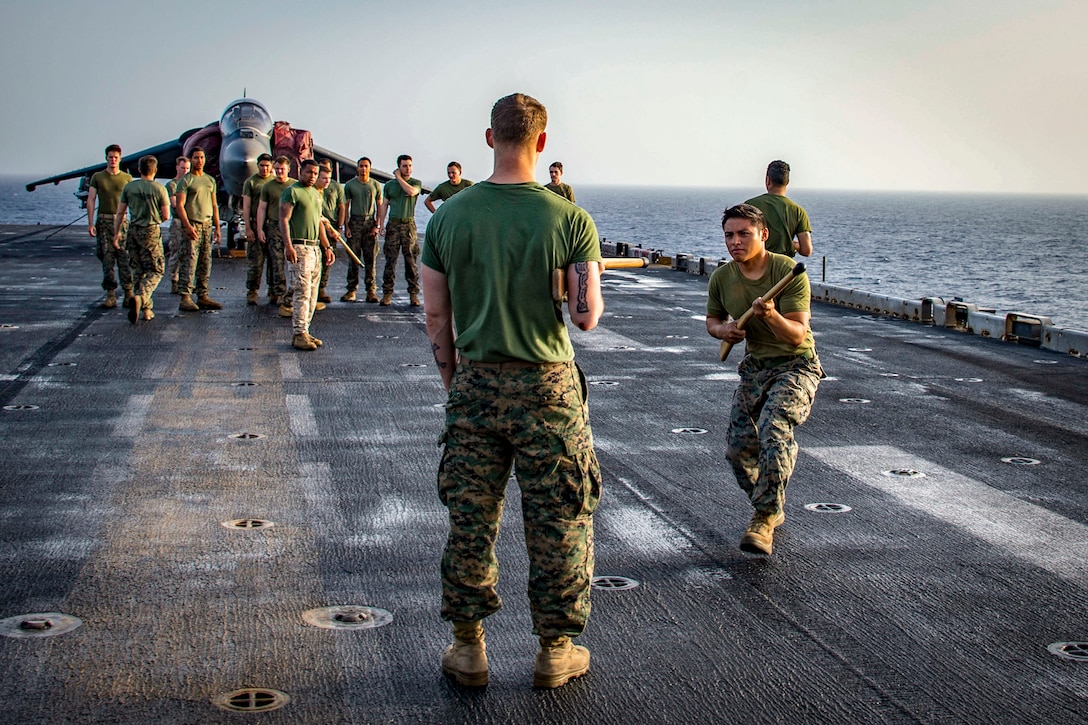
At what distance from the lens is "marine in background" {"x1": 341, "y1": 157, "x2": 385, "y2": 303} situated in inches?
664

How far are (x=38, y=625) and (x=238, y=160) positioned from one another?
21614 millimetres

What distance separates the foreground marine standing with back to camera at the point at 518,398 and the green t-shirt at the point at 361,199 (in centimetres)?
1304

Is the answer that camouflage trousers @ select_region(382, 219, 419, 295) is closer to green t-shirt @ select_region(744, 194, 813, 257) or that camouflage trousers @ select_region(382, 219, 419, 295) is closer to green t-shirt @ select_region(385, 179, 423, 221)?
green t-shirt @ select_region(385, 179, 423, 221)

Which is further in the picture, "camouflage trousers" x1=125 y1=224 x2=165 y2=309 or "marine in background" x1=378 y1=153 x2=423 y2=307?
"marine in background" x1=378 y1=153 x2=423 y2=307

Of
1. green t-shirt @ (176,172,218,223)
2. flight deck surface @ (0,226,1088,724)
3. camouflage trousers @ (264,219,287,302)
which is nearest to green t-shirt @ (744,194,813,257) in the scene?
flight deck surface @ (0,226,1088,724)

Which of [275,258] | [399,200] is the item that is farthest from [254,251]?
[399,200]

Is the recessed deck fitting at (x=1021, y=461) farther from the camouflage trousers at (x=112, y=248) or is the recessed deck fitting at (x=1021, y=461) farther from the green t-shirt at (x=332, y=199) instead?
the camouflage trousers at (x=112, y=248)

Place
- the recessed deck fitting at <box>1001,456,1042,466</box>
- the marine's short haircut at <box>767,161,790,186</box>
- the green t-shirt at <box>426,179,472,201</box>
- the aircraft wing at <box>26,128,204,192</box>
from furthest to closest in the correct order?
the aircraft wing at <box>26,128,204,192</box>, the green t-shirt at <box>426,179,472,201</box>, the marine's short haircut at <box>767,161,790,186</box>, the recessed deck fitting at <box>1001,456,1042,466</box>

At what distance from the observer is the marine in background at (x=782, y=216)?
9555mm

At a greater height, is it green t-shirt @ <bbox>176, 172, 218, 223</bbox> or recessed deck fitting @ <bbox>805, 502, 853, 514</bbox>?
green t-shirt @ <bbox>176, 172, 218, 223</bbox>

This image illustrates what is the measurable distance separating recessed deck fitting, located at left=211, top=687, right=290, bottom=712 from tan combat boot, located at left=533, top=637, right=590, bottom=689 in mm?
924

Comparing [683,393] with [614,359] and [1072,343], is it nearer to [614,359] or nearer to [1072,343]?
[614,359]

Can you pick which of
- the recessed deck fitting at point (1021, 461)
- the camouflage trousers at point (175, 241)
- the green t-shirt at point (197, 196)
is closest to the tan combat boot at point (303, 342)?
the green t-shirt at point (197, 196)

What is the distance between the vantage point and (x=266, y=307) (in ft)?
53.0
